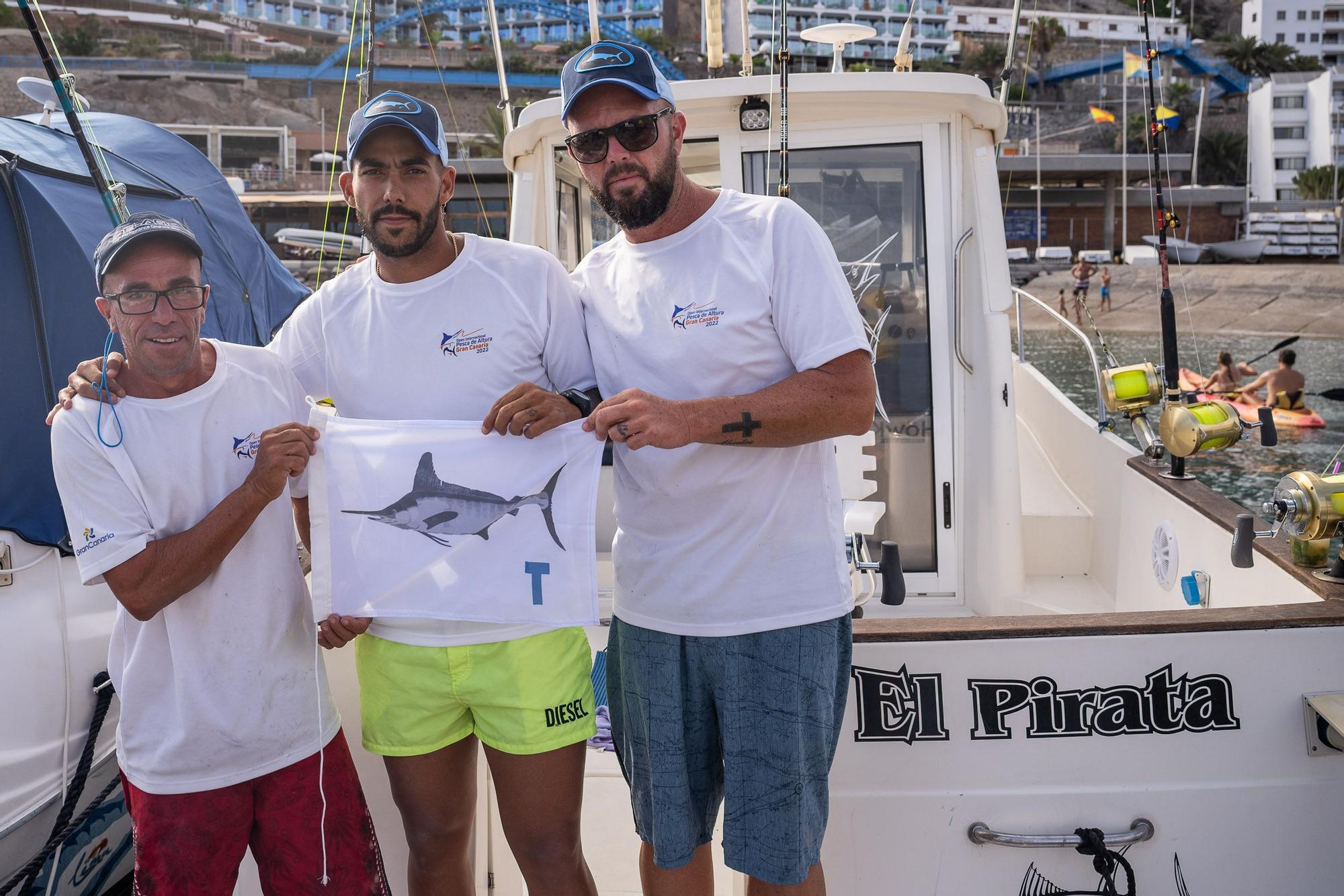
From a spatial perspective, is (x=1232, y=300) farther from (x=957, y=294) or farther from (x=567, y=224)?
(x=567, y=224)

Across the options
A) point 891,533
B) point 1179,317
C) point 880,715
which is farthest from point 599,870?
point 1179,317

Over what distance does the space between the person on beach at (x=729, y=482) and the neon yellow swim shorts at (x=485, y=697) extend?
0.62ft

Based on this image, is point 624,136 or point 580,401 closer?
point 624,136

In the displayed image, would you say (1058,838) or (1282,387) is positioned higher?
(1282,387)

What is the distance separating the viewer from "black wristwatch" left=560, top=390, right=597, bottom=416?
2.51m

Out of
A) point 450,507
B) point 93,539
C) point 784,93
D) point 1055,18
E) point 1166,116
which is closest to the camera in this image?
point 93,539

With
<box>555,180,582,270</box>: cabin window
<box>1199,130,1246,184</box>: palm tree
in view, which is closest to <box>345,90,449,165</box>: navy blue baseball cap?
<box>555,180,582,270</box>: cabin window

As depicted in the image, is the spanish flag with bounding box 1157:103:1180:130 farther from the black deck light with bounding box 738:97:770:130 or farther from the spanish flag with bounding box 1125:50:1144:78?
the black deck light with bounding box 738:97:770:130

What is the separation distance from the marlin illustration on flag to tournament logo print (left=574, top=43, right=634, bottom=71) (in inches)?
36.9

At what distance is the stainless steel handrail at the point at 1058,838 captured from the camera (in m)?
2.85

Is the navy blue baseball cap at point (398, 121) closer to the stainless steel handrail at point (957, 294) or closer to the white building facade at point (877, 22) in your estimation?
the stainless steel handrail at point (957, 294)

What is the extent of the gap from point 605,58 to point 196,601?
1603 millimetres

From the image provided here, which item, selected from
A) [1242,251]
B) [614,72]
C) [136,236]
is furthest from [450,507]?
[1242,251]

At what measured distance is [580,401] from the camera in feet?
8.25
